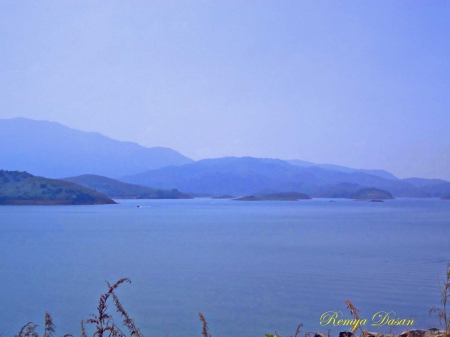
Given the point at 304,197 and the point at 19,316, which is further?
the point at 304,197

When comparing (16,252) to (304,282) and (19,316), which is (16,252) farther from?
(304,282)

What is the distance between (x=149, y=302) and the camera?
14094 mm

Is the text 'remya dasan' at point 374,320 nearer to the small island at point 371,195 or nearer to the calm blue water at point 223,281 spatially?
the calm blue water at point 223,281

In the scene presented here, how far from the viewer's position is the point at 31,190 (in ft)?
332

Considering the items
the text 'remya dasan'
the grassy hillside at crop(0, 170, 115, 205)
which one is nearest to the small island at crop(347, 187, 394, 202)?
the grassy hillside at crop(0, 170, 115, 205)

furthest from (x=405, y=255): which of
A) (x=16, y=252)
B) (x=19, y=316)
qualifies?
(x=16, y=252)

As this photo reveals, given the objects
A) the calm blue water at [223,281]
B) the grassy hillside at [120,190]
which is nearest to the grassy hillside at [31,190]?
the grassy hillside at [120,190]

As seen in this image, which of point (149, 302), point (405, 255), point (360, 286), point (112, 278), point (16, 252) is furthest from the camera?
point (16, 252)

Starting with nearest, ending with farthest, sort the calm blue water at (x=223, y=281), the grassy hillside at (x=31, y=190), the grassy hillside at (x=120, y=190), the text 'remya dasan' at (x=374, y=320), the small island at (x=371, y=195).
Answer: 1. the text 'remya dasan' at (x=374, y=320)
2. the calm blue water at (x=223, y=281)
3. the grassy hillside at (x=31, y=190)
4. the grassy hillside at (x=120, y=190)
5. the small island at (x=371, y=195)

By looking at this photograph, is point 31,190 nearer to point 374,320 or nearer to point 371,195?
point 374,320

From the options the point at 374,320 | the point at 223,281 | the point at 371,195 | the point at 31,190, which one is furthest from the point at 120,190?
the point at 374,320

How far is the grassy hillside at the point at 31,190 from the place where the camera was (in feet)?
330

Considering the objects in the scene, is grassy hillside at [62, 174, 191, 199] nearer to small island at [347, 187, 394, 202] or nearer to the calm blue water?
small island at [347, 187, 394, 202]

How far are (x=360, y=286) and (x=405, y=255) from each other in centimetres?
975
